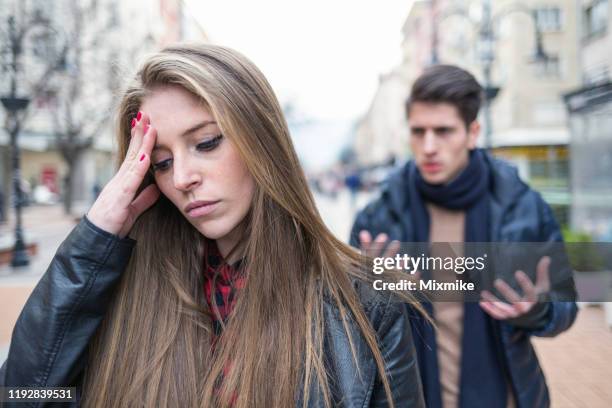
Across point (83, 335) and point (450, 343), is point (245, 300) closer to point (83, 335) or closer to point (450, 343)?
point (83, 335)

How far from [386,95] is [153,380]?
154 centimetres

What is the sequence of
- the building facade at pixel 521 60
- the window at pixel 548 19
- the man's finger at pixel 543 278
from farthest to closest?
1. the window at pixel 548 19
2. the building facade at pixel 521 60
3. the man's finger at pixel 543 278

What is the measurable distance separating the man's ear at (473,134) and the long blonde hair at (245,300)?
1.79 ft

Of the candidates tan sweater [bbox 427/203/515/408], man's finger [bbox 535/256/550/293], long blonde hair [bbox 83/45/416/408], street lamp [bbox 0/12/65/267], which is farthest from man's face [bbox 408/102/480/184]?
street lamp [bbox 0/12/65/267]

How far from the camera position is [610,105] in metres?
1.47

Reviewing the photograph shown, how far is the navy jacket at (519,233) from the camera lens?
103 centimetres

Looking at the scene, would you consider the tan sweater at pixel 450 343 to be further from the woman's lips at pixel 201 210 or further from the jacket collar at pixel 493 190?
the woman's lips at pixel 201 210

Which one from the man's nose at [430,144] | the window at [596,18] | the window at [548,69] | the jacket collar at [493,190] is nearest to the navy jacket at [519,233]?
the jacket collar at [493,190]

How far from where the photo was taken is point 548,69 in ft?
6.01

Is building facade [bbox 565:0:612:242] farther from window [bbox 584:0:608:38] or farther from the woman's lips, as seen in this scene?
the woman's lips

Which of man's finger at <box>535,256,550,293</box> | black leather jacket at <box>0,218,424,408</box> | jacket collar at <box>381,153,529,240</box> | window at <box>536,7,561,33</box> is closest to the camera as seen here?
black leather jacket at <box>0,218,424,408</box>

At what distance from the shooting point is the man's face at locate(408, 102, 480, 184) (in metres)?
1.18

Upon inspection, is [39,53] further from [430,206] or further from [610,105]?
[610,105]

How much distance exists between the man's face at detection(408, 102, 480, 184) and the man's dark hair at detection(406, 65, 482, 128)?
16mm
